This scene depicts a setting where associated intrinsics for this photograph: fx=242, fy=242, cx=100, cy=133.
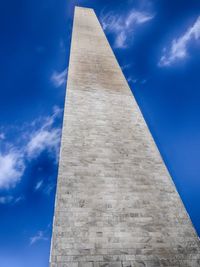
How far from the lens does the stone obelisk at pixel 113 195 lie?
5.51 meters

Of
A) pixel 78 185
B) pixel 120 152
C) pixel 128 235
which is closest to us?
pixel 128 235

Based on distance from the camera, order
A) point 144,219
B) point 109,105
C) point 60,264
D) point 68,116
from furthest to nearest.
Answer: point 109,105
point 68,116
point 144,219
point 60,264

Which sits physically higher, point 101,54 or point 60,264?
point 101,54

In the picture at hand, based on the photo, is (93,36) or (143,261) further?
(93,36)

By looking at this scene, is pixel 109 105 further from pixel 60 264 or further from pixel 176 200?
pixel 60 264

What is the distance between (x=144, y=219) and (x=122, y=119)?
437 centimetres

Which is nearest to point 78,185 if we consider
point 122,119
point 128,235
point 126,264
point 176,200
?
point 128,235

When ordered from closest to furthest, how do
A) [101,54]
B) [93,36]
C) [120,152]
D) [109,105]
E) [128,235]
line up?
[128,235]
[120,152]
[109,105]
[101,54]
[93,36]

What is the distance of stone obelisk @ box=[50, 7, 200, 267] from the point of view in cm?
551

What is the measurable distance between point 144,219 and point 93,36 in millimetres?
13633

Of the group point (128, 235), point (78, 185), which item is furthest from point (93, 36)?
point (128, 235)

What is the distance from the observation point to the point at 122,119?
31.6 feet

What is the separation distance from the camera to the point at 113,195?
6.70 m

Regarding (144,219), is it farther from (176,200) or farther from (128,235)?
(176,200)
